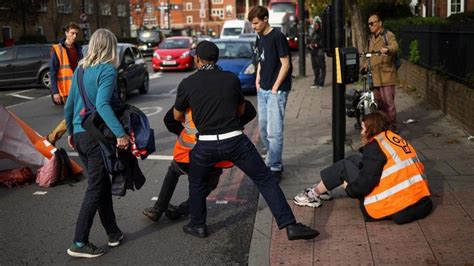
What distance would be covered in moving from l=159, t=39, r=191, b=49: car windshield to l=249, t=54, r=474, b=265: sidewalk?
17.5m

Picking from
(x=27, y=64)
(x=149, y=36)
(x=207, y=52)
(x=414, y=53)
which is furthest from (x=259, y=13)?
(x=149, y=36)

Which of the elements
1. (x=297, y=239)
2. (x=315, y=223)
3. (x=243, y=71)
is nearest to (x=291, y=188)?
(x=315, y=223)

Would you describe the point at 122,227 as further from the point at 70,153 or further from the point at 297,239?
the point at 70,153

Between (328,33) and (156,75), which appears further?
(156,75)

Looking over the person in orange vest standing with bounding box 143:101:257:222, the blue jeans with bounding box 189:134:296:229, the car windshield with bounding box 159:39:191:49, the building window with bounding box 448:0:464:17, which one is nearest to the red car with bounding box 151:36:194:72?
the car windshield with bounding box 159:39:191:49

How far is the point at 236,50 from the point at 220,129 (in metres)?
12.8

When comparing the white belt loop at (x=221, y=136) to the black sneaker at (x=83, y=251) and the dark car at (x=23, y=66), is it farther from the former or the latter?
the dark car at (x=23, y=66)

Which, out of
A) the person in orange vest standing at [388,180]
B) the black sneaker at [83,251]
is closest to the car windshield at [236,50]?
the person in orange vest standing at [388,180]

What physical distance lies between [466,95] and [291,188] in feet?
12.6

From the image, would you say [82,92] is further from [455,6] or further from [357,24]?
[455,6]

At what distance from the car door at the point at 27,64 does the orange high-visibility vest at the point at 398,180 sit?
647 inches

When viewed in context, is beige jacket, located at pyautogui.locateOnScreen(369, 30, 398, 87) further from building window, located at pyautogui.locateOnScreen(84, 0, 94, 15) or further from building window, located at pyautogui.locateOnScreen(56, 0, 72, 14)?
building window, located at pyautogui.locateOnScreen(84, 0, 94, 15)

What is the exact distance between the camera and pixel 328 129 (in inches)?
375

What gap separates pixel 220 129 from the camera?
4.45 metres
